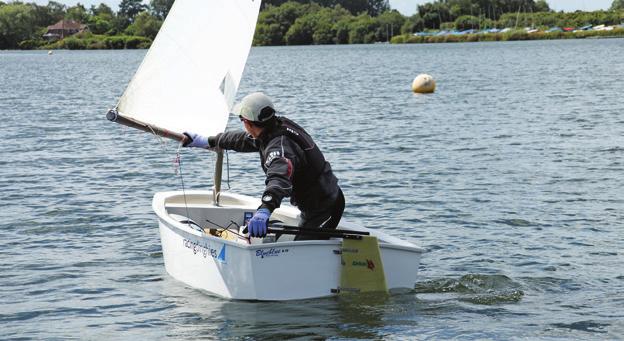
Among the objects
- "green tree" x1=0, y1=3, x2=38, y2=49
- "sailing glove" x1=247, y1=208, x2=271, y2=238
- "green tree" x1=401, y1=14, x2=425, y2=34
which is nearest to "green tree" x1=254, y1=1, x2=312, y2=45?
"green tree" x1=401, y1=14, x2=425, y2=34

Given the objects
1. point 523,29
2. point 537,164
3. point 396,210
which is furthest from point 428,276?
point 523,29

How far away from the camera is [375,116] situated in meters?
32.9

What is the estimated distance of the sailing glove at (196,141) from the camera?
11.0 meters

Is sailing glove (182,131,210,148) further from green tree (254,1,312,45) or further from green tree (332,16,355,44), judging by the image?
green tree (332,16,355,44)

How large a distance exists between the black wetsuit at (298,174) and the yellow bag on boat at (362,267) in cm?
40

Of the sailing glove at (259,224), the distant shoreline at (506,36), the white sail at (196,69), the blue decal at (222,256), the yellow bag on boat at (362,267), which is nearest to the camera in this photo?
the sailing glove at (259,224)

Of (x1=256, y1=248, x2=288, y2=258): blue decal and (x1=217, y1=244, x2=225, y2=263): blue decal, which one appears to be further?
(x1=217, y1=244, x2=225, y2=263): blue decal

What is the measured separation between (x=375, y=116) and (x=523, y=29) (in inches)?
5739

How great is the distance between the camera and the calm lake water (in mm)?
9883

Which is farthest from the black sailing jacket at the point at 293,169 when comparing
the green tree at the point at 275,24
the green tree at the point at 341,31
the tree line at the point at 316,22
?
the green tree at the point at 341,31

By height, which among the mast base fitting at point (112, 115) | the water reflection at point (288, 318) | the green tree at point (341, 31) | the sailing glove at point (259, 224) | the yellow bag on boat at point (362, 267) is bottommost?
the green tree at point (341, 31)

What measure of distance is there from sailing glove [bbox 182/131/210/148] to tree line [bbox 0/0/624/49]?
162 meters

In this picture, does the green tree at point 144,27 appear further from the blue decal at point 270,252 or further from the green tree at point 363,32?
the blue decal at point 270,252

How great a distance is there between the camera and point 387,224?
48.6 feet
